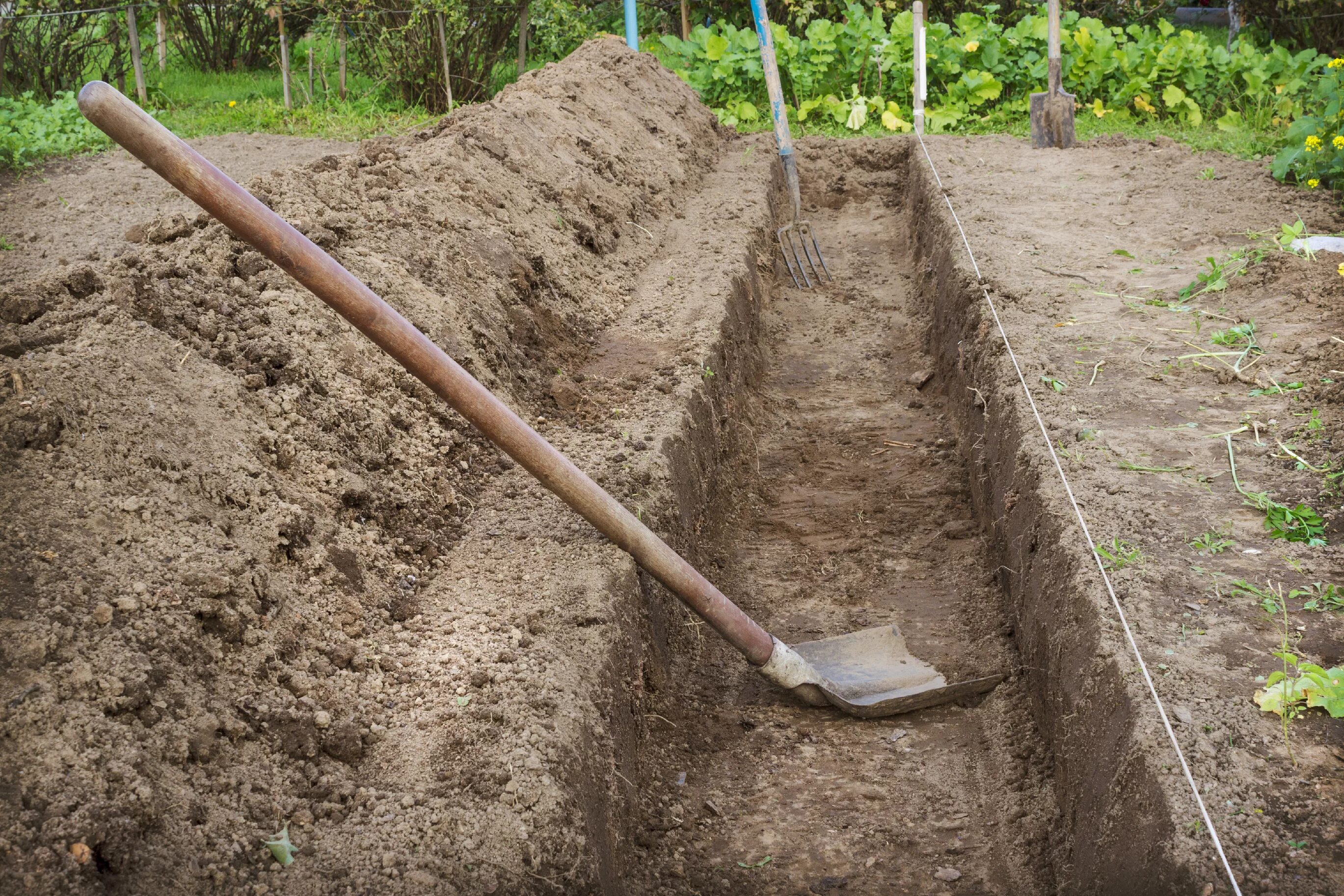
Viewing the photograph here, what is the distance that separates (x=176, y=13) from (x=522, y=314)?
8002 mm

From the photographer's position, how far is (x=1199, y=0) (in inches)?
529

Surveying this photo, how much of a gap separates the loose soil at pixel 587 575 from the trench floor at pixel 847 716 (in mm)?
14

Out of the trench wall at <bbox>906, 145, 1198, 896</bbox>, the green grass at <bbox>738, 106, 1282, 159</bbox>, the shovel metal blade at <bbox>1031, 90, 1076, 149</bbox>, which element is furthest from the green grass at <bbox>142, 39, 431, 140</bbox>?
the trench wall at <bbox>906, 145, 1198, 896</bbox>

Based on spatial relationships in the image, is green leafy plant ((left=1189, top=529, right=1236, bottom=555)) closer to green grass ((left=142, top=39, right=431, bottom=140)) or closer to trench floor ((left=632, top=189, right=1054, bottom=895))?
trench floor ((left=632, top=189, right=1054, bottom=895))

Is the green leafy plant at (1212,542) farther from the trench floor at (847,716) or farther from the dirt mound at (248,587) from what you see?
the dirt mound at (248,587)

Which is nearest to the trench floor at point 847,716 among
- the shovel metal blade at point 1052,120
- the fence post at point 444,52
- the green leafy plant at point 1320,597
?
the green leafy plant at point 1320,597

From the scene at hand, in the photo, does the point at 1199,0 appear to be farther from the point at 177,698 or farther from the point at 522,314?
the point at 177,698

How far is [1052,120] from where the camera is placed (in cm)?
852

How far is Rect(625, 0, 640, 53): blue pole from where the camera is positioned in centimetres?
894

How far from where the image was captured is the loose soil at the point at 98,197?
586cm

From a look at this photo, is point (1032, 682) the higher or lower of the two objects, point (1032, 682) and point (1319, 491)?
the lower

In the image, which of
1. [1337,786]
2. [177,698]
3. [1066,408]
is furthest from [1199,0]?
[177,698]

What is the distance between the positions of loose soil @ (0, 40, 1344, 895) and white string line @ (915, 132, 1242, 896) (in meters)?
0.03

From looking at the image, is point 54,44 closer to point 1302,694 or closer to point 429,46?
point 429,46
